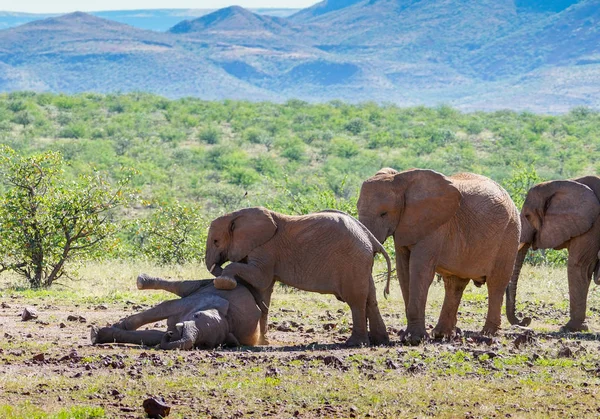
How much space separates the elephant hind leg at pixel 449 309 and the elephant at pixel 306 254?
1204mm

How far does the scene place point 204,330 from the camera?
12188mm

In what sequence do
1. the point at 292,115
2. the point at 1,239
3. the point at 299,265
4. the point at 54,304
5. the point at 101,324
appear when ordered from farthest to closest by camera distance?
the point at 292,115
the point at 1,239
the point at 54,304
the point at 101,324
the point at 299,265

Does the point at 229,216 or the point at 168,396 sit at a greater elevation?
Result: the point at 229,216

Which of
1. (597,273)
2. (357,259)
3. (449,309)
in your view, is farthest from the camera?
(597,273)

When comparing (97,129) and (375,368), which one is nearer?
(375,368)

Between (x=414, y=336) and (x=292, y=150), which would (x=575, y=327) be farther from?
(x=292, y=150)

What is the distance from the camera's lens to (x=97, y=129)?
6588 cm

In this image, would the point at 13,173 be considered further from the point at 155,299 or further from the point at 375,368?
the point at 375,368

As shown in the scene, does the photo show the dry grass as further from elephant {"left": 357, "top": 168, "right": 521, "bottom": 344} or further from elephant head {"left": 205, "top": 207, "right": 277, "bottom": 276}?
elephant head {"left": 205, "top": 207, "right": 277, "bottom": 276}

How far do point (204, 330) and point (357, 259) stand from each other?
1.73 meters

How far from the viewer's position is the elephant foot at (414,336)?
12.9 metres

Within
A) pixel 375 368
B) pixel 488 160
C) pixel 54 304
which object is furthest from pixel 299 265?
pixel 488 160

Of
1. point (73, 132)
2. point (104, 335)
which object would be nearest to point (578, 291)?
point (104, 335)

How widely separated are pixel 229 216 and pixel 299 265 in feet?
2.98
